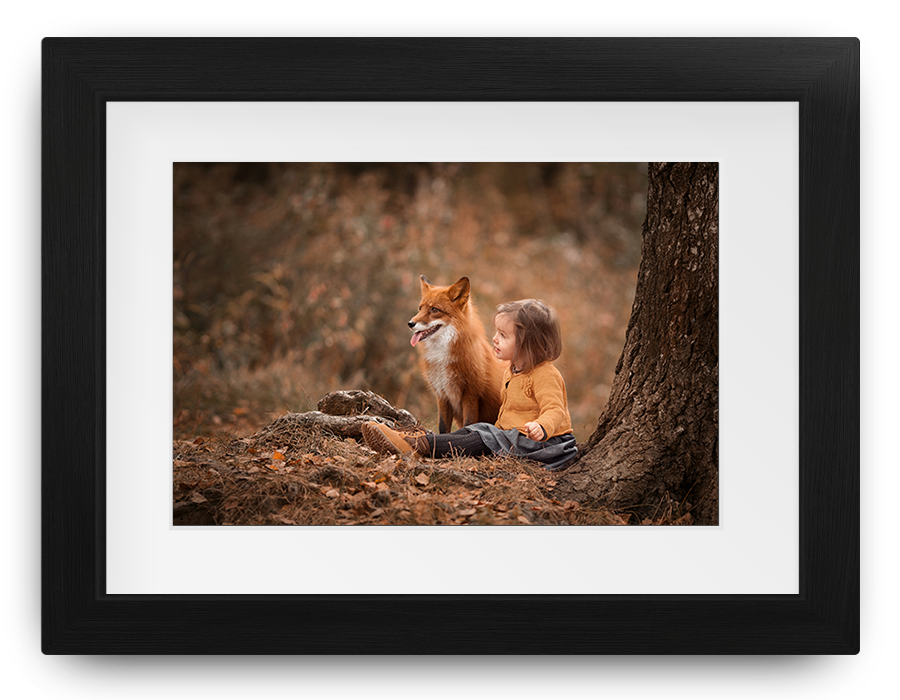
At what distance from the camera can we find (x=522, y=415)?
10.9 ft

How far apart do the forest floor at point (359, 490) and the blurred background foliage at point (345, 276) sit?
2.05m

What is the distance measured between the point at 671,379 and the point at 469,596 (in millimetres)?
1292

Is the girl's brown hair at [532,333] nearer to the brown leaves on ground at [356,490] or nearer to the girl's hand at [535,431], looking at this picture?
Answer: the girl's hand at [535,431]

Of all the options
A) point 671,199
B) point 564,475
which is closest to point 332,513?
point 564,475

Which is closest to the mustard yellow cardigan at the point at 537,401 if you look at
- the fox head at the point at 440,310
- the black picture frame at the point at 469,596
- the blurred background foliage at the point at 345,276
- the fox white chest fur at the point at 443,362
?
the fox white chest fur at the point at 443,362

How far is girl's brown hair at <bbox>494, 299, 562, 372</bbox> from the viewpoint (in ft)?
10.9

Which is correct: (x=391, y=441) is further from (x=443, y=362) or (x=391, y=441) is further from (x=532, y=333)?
(x=532, y=333)

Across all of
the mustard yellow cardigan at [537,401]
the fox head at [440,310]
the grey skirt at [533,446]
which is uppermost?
the fox head at [440,310]

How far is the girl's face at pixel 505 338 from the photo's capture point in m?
3.33

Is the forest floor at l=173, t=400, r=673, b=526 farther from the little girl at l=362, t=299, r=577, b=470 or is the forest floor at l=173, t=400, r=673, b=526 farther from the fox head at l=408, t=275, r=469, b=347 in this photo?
the fox head at l=408, t=275, r=469, b=347

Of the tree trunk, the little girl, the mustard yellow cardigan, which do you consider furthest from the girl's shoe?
the tree trunk

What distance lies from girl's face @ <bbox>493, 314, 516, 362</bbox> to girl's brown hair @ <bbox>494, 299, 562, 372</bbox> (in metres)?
0.02

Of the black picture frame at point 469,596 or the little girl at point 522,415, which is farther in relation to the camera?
the little girl at point 522,415
